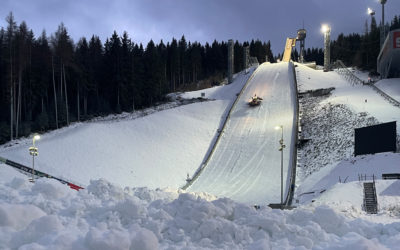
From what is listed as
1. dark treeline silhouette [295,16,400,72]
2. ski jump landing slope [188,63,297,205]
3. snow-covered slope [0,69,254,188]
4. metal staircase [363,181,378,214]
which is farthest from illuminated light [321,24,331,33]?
metal staircase [363,181,378,214]

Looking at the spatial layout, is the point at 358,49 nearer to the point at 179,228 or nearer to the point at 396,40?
the point at 396,40

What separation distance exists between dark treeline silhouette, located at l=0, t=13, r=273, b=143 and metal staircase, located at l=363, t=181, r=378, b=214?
1269 inches

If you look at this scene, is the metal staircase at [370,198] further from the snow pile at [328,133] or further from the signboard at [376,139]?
the snow pile at [328,133]

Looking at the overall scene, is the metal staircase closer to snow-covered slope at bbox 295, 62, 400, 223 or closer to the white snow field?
snow-covered slope at bbox 295, 62, 400, 223

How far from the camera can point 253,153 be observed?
3288cm

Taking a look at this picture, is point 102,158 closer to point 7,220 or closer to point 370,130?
point 370,130

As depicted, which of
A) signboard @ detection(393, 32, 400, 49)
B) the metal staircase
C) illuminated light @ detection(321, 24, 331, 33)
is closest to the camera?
the metal staircase

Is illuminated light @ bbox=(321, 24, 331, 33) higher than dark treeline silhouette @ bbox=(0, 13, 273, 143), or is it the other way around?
illuminated light @ bbox=(321, 24, 331, 33)

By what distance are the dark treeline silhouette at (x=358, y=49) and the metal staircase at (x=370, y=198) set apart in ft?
182

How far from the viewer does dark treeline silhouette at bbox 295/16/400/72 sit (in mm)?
68900

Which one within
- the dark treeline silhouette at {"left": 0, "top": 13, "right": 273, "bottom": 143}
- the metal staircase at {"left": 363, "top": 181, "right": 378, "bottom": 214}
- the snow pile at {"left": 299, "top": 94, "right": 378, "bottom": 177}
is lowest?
the metal staircase at {"left": 363, "top": 181, "right": 378, "bottom": 214}

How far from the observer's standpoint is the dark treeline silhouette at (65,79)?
40.6m

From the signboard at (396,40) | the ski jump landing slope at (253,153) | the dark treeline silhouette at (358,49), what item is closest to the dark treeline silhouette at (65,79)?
the ski jump landing slope at (253,153)

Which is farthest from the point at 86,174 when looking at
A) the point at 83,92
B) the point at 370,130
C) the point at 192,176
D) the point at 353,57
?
the point at 353,57
